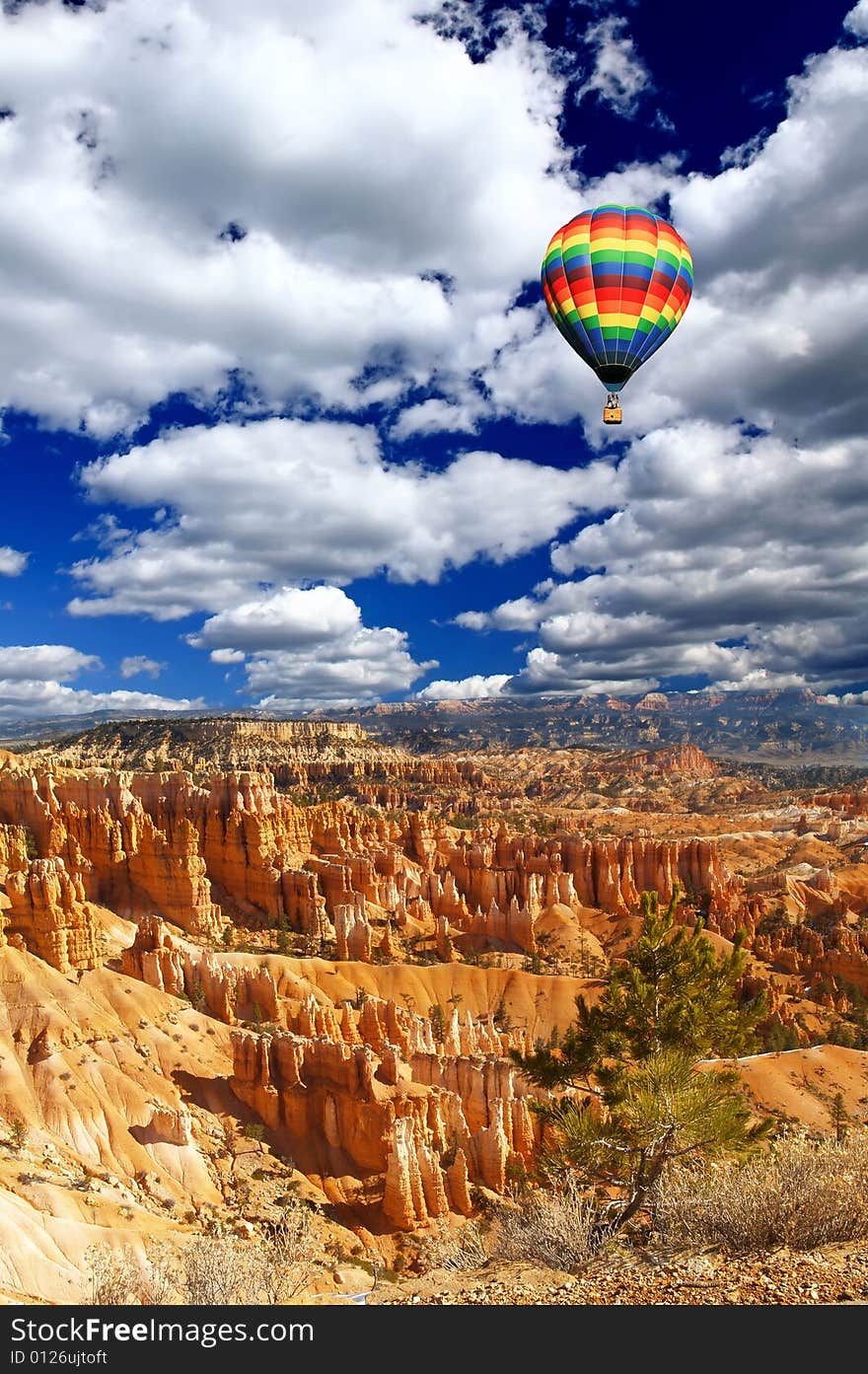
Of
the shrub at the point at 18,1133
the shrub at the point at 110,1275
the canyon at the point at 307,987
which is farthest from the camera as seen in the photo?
the canyon at the point at 307,987

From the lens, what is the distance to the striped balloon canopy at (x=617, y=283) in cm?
3478

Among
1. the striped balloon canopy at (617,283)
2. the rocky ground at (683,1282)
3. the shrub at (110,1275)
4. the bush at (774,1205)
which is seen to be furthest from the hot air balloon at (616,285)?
the shrub at (110,1275)

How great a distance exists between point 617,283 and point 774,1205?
34.1 meters

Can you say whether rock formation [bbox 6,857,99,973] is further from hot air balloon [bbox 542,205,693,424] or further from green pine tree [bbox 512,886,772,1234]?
hot air balloon [bbox 542,205,693,424]

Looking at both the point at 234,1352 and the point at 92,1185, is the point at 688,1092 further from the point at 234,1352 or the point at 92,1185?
the point at 92,1185

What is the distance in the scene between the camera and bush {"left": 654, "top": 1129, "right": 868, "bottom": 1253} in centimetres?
1228

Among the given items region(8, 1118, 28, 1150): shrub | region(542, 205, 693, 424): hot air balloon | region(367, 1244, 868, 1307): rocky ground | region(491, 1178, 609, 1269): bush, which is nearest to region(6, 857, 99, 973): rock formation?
region(8, 1118, 28, 1150): shrub

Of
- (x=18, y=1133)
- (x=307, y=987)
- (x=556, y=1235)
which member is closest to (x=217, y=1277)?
(x=556, y=1235)

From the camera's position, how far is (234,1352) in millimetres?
9141

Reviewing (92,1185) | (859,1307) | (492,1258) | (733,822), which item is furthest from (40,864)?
(733,822)

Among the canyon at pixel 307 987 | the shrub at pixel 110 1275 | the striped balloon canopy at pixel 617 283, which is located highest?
the striped balloon canopy at pixel 617 283

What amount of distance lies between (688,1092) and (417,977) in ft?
134

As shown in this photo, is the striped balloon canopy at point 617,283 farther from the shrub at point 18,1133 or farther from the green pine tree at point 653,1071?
the shrub at point 18,1133

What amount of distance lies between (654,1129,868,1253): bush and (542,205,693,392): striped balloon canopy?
105 feet
